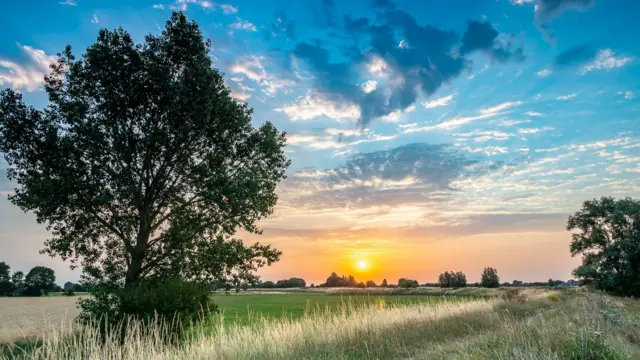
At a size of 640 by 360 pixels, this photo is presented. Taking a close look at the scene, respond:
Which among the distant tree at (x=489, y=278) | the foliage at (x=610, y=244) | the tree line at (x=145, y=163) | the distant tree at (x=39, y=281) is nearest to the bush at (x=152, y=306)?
the tree line at (x=145, y=163)

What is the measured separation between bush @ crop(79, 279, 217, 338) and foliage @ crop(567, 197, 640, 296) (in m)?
50.6

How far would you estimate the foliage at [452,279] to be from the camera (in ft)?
391

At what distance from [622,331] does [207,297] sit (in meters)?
14.4

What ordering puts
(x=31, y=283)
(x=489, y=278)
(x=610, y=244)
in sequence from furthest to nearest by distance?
(x=489, y=278) → (x=31, y=283) → (x=610, y=244)

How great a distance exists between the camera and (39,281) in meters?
76.0

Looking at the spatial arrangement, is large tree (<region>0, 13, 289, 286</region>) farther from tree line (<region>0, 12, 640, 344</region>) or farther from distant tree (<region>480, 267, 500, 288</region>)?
distant tree (<region>480, 267, 500, 288</region>)

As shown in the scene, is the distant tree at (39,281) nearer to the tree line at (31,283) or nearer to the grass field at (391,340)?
the tree line at (31,283)

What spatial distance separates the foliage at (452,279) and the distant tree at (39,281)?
9647 cm

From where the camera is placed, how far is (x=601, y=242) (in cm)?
5403

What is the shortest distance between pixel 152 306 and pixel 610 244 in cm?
5565

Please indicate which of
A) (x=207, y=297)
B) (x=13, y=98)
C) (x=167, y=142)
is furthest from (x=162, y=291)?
(x=13, y=98)

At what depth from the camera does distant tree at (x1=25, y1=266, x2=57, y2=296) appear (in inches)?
2982

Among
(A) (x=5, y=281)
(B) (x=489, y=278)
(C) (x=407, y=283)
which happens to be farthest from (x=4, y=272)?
(B) (x=489, y=278)

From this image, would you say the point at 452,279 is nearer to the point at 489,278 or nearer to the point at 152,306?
the point at 489,278
